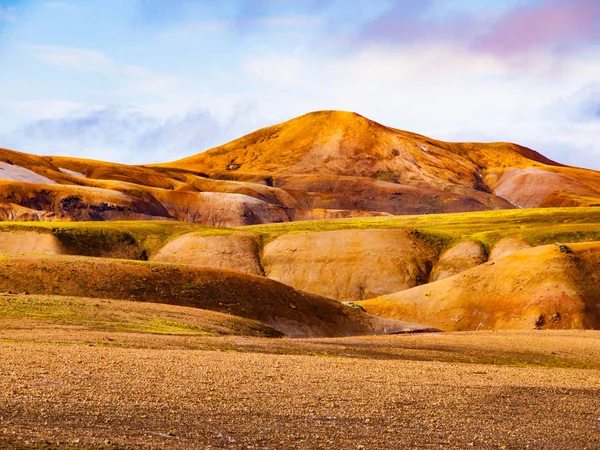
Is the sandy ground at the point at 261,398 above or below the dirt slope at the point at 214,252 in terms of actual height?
below

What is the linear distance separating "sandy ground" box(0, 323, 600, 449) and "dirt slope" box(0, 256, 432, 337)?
17.4 meters

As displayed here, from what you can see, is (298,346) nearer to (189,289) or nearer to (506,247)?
(189,289)

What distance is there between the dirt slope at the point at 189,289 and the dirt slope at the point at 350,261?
34.5m

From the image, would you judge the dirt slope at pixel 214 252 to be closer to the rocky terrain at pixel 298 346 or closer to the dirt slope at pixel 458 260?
the rocky terrain at pixel 298 346

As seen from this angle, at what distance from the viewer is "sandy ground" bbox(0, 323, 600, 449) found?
1912 cm

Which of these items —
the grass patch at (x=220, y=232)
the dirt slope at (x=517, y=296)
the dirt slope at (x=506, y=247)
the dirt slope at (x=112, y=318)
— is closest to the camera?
the dirt slope at (x=112, y=318)

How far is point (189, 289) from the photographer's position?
194ft

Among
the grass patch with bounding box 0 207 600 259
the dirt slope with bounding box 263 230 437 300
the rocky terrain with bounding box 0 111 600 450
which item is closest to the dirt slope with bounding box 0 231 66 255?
the rocky terrain with bounding box 0 111 600 450

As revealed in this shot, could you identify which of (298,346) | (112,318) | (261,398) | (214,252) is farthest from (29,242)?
(261,398)

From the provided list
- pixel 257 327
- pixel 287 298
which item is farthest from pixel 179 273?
pixel 257 327

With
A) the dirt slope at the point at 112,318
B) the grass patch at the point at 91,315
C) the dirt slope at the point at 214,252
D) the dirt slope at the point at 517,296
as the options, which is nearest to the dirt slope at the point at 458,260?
the dirt slope at the point at 517,296

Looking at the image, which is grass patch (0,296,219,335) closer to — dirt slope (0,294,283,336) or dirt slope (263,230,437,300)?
dirt slope (0,294,283,336)

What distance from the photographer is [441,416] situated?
921 inches

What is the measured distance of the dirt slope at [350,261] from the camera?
3947 inches
